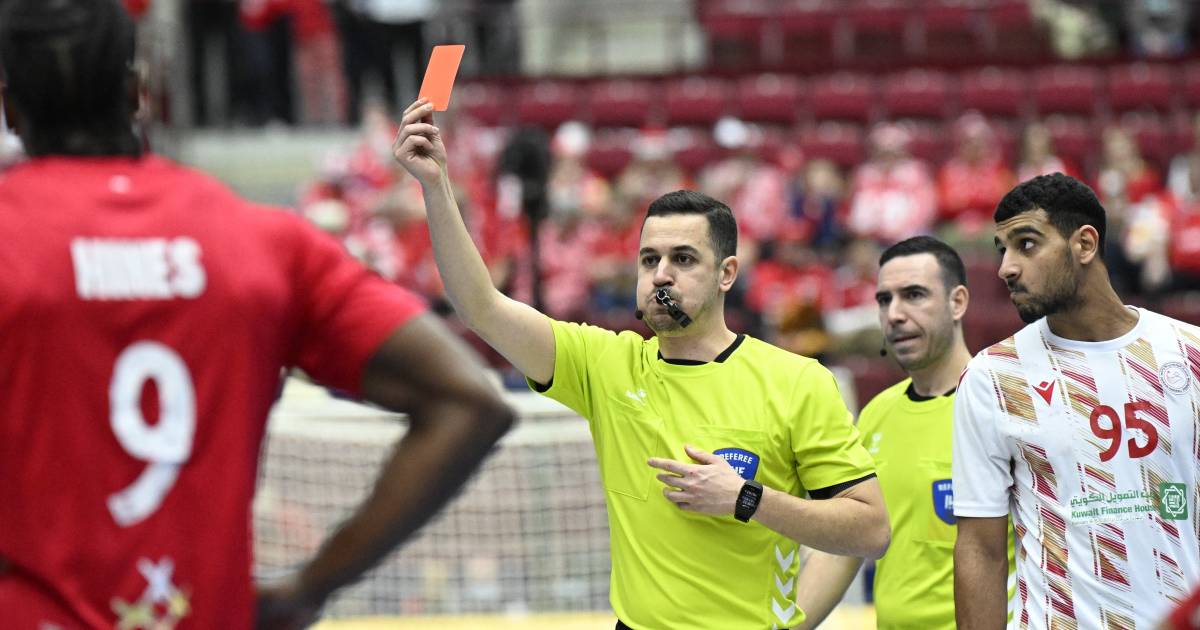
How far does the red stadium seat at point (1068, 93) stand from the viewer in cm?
1630

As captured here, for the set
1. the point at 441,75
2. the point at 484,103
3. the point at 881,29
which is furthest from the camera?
the point at 881,29

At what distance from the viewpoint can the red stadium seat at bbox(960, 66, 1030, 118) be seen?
16312 millimetres

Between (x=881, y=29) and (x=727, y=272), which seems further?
(x=881, y=29)

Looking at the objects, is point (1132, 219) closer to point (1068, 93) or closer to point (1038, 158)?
point (1038, 158)

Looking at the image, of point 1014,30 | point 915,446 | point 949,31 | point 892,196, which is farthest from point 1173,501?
point 1014,30

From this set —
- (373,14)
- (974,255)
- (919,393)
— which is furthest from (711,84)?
(919,393)

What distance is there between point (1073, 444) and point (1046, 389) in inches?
6.3

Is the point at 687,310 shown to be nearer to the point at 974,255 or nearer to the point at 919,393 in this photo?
the point at 919,393

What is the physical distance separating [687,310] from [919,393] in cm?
132

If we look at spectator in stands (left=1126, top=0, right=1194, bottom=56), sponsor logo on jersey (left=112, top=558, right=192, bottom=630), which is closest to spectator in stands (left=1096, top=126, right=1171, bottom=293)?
spectator in stands (left=1126, top=0, right=1194, bottom=56)

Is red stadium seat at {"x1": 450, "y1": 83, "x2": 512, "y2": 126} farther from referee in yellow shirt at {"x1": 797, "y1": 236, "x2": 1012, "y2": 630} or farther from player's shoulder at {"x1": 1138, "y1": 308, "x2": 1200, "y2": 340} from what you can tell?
player's shoulder at {"x1": 1138, "y1": 308, "x2": 1200, "y2": 340}

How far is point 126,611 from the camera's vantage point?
207cm

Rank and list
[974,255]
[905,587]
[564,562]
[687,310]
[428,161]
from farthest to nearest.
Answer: [974,255]
[564,562]
[905,587]
[687,310]
[428,161]

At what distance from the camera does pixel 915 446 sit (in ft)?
16.3
